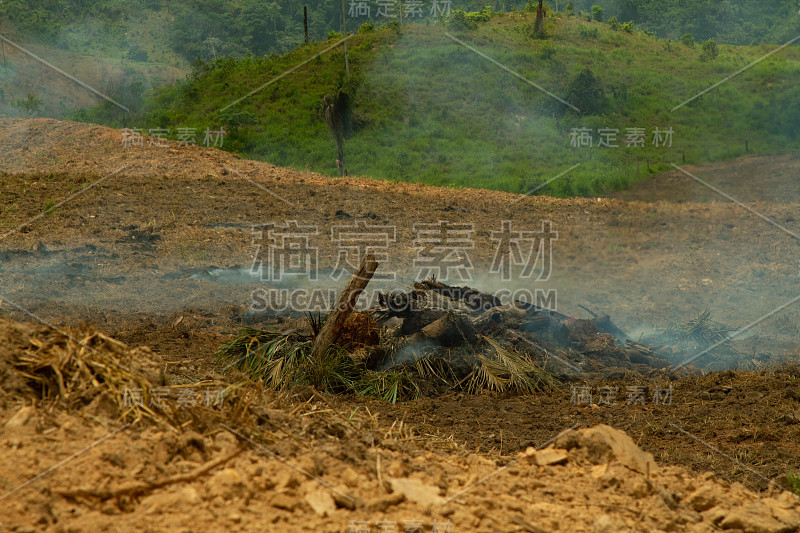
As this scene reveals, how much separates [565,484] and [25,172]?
38.0 ft

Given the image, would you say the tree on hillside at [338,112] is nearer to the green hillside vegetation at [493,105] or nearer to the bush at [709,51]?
the green hillside vegetation at [493,105]

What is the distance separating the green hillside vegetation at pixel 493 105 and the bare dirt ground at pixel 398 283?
2.51 meters

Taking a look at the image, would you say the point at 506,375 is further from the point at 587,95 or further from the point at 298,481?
the point at 587,95

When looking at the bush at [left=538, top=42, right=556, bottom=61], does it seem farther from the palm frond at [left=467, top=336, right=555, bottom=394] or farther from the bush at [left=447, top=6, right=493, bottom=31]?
the palm frond at [left=467, top=336, right=555, bottom=394]

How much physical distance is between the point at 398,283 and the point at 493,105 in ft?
54.5

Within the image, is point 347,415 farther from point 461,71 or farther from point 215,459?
point 461,71

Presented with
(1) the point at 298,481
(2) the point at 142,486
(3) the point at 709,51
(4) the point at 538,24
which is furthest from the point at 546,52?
→ (2) the point at 142,486

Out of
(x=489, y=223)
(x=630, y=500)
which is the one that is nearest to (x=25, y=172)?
(x=489, y=223)

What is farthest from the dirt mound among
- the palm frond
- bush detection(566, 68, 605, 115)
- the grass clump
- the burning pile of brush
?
bush detection(566, 68, 605, 115)

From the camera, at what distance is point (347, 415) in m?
3.91

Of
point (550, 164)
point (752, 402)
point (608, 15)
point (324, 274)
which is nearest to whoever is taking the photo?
point (752, 402)

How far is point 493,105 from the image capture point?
24.1m

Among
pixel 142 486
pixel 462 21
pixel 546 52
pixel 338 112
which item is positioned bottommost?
pixel 142 486

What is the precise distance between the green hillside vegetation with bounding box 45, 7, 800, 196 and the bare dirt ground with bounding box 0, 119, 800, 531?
251 centimetres
